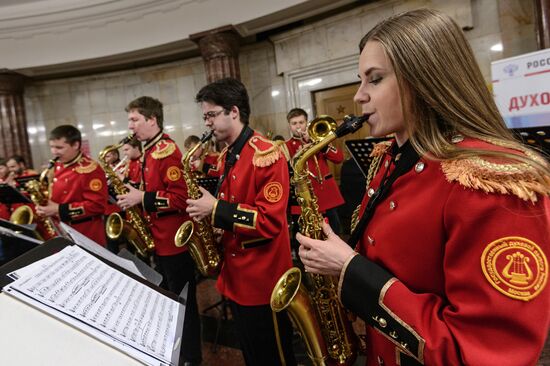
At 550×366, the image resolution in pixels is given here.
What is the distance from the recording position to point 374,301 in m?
1.05

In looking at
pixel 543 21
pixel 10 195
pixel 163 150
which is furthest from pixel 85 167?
pixel 543 21

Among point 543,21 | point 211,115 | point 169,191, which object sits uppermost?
point 543,21

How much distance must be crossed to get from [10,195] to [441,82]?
14.3ft

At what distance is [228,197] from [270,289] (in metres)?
0.67

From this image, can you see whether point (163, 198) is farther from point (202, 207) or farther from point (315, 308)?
point (315, 308)

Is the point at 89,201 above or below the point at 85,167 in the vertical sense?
below

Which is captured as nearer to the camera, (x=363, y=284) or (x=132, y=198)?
(x=363, y=284)

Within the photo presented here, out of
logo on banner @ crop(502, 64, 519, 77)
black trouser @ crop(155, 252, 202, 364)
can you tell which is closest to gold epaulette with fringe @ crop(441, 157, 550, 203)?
black trouser @ crop(155, 252, 202, 364)

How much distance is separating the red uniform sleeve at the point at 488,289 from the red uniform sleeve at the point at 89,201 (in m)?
3.70

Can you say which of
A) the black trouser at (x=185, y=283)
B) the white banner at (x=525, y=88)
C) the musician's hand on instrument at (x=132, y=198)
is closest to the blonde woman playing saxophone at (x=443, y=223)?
the black trouser at (x=185, y=283)

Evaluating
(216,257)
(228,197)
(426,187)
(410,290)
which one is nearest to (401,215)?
(426,187)

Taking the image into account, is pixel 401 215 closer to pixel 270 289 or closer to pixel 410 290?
pixel 410 290

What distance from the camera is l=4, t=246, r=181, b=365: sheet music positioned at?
0.85 meters

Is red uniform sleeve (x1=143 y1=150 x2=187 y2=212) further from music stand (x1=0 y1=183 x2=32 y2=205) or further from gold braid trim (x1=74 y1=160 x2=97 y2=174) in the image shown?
music stand (x1=0 y1=183 x2=32 y2=205)
